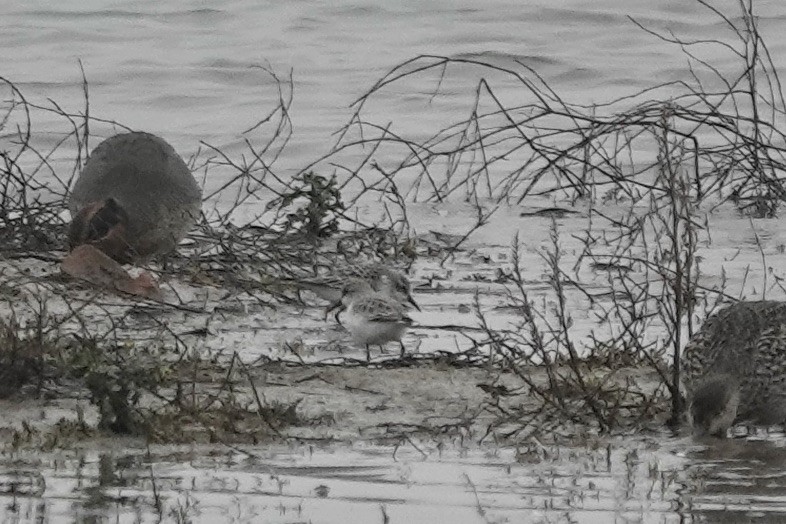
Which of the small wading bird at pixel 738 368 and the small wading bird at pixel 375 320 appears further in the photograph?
the small wading bird at pixel 375 320

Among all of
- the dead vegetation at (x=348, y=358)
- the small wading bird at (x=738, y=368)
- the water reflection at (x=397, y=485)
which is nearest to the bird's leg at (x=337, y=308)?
the dead vegetation at (x=348, y=358)

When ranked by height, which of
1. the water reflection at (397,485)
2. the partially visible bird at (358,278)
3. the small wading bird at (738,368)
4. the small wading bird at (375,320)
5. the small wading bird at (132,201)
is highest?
the small wading bird at (132,201)

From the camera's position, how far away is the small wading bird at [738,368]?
740cm

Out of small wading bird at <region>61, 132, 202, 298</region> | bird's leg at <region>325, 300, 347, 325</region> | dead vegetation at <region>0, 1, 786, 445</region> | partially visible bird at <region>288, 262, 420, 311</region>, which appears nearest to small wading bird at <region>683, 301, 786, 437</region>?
dead vegetation at <region>0, 1, 786, 445</region>

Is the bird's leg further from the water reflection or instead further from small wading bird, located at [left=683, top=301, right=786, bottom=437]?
the water reflection

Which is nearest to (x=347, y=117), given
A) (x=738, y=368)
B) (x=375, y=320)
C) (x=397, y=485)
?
(x=375, y=320)

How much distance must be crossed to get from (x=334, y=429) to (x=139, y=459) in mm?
921

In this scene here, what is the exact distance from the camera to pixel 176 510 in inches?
228

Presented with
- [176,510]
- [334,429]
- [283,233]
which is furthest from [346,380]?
[283,233]

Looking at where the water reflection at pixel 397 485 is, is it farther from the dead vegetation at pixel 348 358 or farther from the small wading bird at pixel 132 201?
the small wading bird at pixel 132 201

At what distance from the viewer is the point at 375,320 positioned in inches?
342

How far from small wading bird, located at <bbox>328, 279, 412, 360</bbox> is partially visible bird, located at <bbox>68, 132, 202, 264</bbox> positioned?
1.76m

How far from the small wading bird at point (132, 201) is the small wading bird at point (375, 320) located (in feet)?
5.51

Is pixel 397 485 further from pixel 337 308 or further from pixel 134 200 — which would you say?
pixel 134 200
